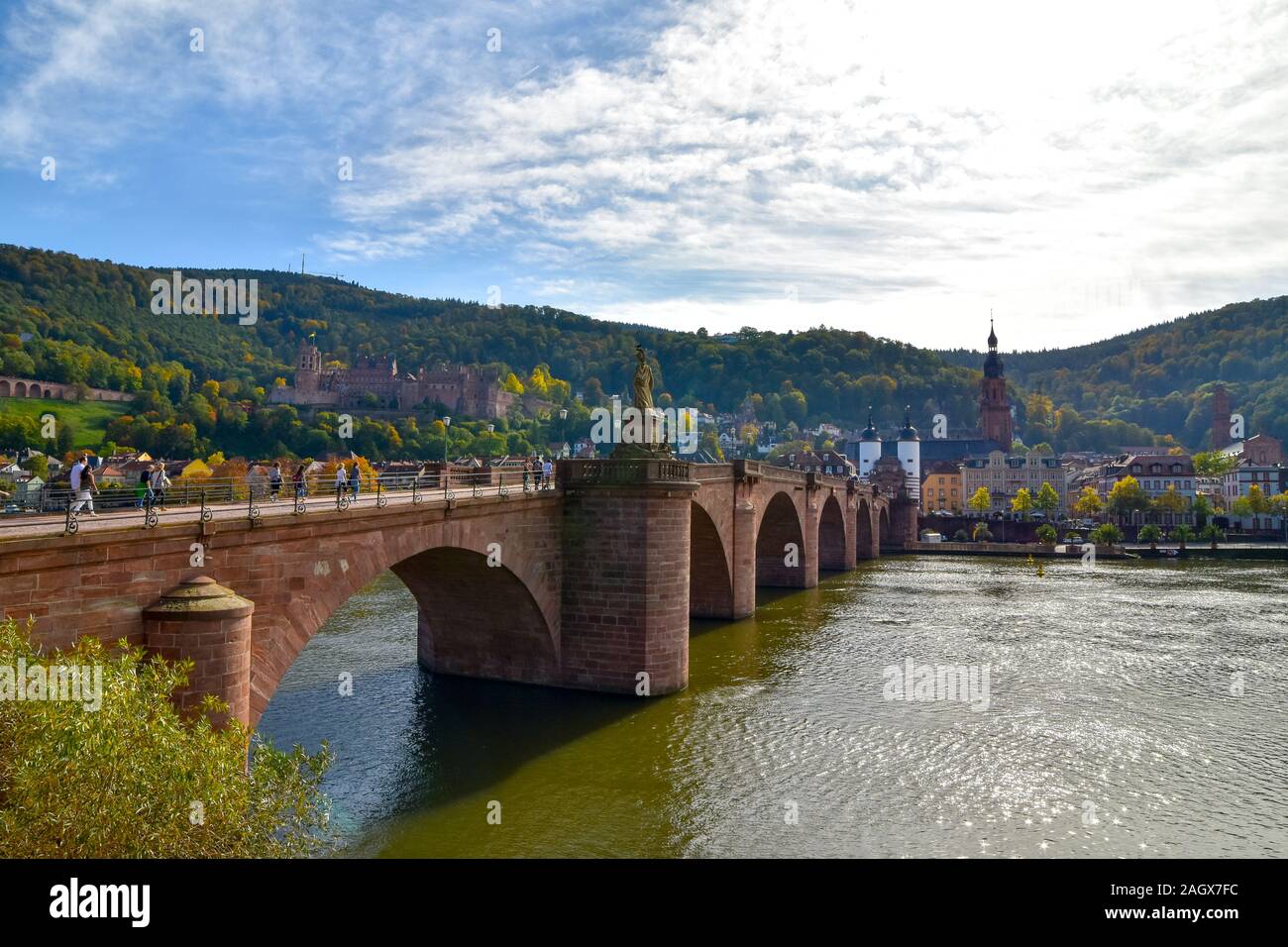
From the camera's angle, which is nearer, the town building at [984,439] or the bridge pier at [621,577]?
the bridge pier at [621,577]

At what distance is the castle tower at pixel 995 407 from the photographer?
164 metres

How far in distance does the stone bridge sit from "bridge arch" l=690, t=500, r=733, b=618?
75 millimetres

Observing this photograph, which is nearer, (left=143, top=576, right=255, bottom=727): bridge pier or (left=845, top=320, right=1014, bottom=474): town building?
(left=143, top=576, right=255, bottom=727): bridge pier

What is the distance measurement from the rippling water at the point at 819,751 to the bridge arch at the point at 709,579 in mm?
2584

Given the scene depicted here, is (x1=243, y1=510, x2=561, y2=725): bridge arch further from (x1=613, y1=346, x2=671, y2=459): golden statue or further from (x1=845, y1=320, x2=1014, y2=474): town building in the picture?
(x1=845, y1=320, x2=1014, y2=474): town building

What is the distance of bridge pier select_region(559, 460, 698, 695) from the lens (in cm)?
2675

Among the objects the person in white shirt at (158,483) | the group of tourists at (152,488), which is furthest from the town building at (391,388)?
the group of tourists at (152,488)

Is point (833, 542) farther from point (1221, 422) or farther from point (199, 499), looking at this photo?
point (1221, 422)

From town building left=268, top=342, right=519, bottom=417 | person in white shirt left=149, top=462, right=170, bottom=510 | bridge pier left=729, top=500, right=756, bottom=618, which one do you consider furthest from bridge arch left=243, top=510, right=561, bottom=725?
town building left=268, top=342, right=519, bottom=417

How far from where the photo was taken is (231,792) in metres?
10.7

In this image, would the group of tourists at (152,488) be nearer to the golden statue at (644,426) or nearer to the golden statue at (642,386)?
the golden statue at (644,426)

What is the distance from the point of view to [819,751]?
890 inches
